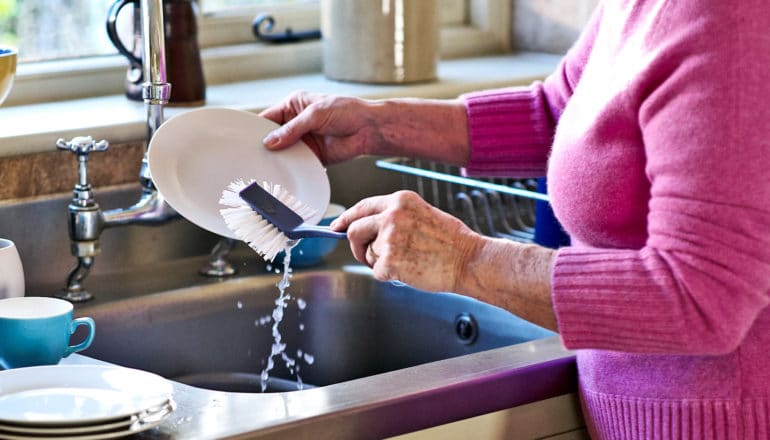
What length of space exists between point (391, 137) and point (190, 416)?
1.60 ft

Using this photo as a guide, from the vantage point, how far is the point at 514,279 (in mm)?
1086

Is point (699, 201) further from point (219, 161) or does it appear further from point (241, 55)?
point (241, 55)

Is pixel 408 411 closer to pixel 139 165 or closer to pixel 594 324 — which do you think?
pixel 594 324

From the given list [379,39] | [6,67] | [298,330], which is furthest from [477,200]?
[6,67]

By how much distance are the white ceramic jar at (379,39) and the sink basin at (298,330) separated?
42cm

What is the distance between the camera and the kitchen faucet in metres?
1.48

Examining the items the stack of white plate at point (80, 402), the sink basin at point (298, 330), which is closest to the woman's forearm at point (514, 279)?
the stack of white plate at point (80, 402)

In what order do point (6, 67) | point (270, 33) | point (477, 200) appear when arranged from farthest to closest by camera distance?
point (270, 33)
point (477, 200)
point (6, 67)

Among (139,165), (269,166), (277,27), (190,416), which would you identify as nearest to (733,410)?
(190,416)

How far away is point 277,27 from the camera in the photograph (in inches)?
84.0

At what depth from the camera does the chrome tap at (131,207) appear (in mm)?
1477

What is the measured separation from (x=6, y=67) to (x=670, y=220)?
0.85 meters

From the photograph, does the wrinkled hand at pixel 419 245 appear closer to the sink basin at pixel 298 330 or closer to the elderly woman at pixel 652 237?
the elderly woman at pixel 652 237

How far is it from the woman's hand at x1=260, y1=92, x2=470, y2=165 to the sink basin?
0.23m
